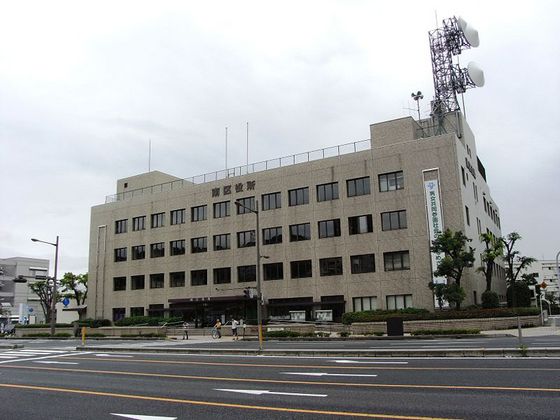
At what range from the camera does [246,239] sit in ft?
170

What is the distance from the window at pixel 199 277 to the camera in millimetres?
54000

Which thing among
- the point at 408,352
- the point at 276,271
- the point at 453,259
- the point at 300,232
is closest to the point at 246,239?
the point at 276,271

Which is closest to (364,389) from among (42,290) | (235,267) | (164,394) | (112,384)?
(164,394)

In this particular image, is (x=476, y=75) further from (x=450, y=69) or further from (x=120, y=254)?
(x=120, y=254)

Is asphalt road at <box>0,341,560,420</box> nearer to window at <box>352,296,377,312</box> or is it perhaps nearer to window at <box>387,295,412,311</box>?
window at <box>387,295,412,311</box>

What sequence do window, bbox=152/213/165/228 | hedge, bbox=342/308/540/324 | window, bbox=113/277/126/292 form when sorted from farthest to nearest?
window, bbox=113/277/126/292 → window, bbox=152/213/165/228 → hedge, bbox=342/308/540/324

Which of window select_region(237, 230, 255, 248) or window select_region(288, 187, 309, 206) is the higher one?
window select_region(288, 187, 309, 206)

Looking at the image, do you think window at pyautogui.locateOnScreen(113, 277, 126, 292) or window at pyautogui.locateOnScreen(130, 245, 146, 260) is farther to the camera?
window at pyautogui.locateOnScreen(113, 277, 126, 292)

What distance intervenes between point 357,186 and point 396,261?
→ 7.78 metres

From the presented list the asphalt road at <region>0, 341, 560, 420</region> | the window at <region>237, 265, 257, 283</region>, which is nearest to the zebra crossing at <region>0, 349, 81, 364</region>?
the asphalt road at <region>0, 341, 560, 420</region>

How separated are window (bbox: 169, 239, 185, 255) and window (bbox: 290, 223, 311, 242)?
1432 centimetres

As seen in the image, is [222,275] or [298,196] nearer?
[298,196]

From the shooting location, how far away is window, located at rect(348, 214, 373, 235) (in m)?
44.8

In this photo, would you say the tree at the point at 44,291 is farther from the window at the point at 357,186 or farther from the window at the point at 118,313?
the window at the point at 357,186
